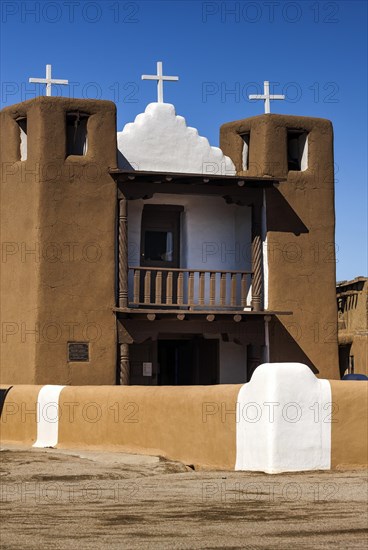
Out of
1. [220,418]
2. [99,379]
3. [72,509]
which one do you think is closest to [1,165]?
[99,379]

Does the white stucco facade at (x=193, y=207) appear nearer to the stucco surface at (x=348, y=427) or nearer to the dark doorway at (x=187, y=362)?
the dark doorway at (x=187, y=362)

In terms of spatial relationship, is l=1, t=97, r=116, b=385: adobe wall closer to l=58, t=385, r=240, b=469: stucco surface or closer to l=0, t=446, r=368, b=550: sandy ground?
l=58, t=385, r=240, b=469: stucco surface

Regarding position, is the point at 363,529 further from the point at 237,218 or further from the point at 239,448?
the point at 237,218

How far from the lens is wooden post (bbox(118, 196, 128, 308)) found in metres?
21.2

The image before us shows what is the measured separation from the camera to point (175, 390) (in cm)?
1698

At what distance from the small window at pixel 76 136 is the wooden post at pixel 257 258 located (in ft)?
13.7

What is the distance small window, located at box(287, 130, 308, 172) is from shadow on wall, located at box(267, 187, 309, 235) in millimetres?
1064

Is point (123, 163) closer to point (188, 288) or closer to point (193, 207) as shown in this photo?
point (193, 207)

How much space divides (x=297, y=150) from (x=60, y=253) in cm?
640

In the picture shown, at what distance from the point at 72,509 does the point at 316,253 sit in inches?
486

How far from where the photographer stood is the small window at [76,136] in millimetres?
21844

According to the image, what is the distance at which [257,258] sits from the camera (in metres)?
22.0

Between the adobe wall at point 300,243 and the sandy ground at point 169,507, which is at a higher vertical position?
the adobe wall at point 300,243

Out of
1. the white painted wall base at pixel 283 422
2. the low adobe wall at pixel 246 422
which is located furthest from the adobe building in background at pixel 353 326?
the white painted wall base at pixel 283 422
